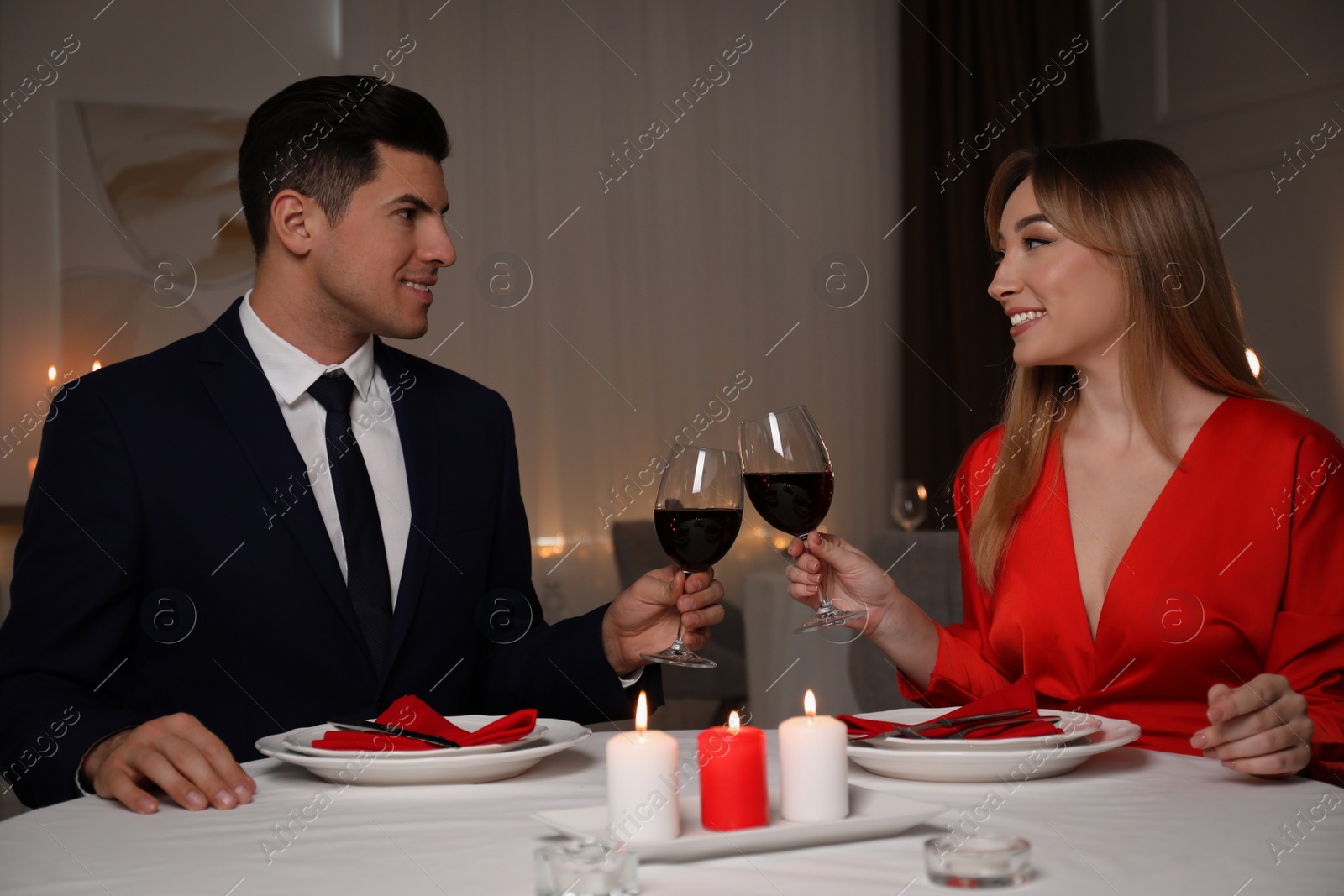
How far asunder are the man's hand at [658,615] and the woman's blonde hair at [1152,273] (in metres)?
0.58

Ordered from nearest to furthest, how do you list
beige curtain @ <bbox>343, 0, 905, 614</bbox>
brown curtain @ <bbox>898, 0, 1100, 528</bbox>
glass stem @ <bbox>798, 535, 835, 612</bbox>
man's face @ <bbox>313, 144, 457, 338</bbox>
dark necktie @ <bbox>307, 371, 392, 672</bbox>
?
glass stem @ <bbox>798, 535, 835, 612</bbox> < dark necktie @ <bbox>307, 371, 392, 672</bbox> < man's face @ <bbox>313, 144, 457, 338</bbox> < beige curtain @ <bbox>343, 0, 905, 614</bbox> < brown curtain @ <bbox>898, 0, 1100, 528</bbox>

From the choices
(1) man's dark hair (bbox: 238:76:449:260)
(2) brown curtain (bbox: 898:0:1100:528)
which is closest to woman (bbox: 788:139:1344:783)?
(1) man's dark hair (bbox: 238:76:449:260)

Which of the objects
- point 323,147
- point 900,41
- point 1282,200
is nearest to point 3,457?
point 323,147

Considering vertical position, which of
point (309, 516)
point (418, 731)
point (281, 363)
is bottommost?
point (418, 731)

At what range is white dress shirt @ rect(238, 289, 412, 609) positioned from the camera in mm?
1821

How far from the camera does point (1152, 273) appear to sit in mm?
1810

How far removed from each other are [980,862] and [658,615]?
835mm

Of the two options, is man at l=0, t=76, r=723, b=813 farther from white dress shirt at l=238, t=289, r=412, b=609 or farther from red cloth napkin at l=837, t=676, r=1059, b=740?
red cloth napkin at l=837, t=676, r=1059, b=740

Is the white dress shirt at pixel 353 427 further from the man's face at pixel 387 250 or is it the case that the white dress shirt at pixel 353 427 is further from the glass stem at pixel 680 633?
the glass stem at pixel 680 633

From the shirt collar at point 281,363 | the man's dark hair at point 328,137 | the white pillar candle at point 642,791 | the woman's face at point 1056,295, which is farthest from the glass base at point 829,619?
the man's dark hair at point 328,137

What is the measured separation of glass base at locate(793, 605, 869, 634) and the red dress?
14.5 inches

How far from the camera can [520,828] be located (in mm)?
992

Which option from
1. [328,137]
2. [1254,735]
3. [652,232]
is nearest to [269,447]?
[328,137]

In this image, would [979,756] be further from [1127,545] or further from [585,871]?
[1127,545]
